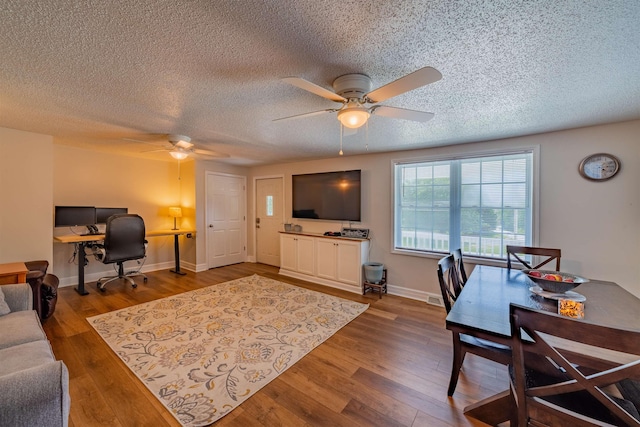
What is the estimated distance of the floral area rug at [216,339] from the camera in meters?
1.77

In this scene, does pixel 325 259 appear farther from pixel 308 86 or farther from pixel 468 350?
pixel 308 86

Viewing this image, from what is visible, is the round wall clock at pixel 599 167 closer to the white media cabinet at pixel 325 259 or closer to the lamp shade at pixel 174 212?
the white media cabinet at pixel 325 259

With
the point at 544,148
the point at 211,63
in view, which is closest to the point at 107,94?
the point at 211,63

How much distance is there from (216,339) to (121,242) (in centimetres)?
260

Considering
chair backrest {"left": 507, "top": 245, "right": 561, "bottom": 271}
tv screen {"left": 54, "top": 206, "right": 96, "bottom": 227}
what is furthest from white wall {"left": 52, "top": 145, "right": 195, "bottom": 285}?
chair backrest {"left": 507, "top": 245, "right": 561, "bottom": 271}

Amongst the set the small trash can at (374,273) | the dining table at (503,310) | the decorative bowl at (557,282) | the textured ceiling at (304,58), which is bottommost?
the small trash can at (374,273)

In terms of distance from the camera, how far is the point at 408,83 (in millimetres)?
1375

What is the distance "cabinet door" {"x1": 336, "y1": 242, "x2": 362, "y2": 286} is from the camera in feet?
12.9

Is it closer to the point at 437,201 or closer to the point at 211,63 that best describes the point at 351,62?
the point at 211,63

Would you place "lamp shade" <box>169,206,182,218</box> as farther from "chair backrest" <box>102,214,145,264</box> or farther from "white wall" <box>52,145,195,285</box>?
"chair backrest" <box>102,214,145,264</box>

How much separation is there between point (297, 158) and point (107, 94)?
3041 millimetres

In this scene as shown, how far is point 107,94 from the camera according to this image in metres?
Answer: 2.02

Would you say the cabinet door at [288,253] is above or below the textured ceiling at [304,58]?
below

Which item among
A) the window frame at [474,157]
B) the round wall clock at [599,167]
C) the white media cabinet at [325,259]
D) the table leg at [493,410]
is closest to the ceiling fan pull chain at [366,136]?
the window frame at [474,157]
